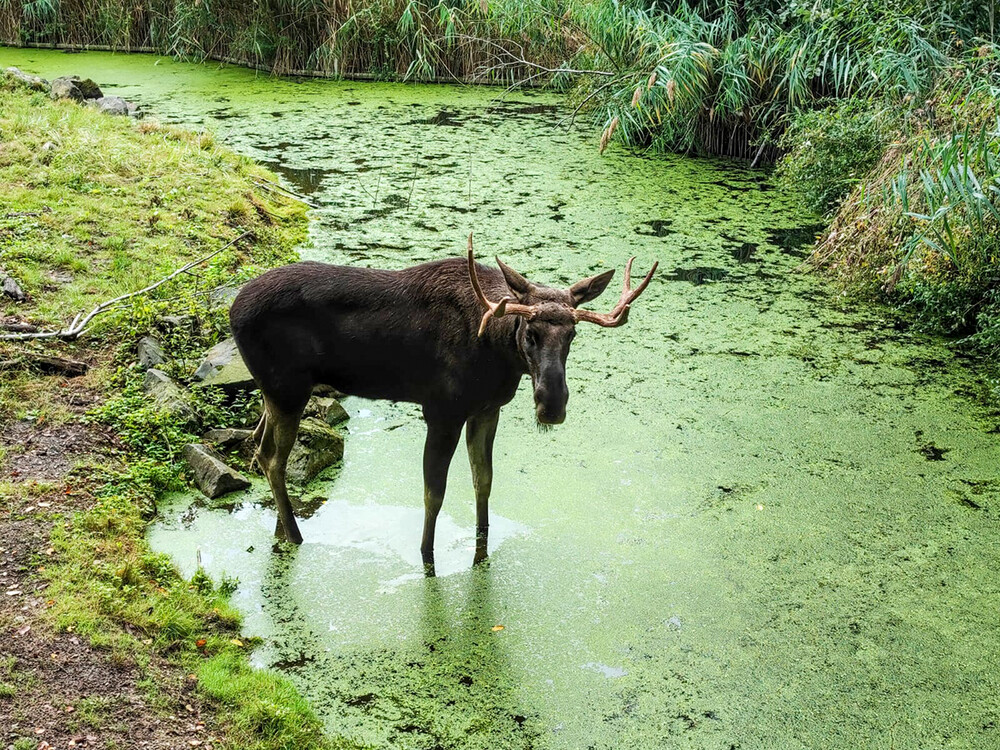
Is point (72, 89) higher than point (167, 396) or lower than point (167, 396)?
higher

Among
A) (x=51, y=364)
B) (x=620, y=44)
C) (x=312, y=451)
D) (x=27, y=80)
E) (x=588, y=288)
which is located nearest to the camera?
(x=588, y=288)

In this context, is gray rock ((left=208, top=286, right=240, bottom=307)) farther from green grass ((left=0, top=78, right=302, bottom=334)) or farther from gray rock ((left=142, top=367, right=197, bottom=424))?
gray rock ((left=142, top=367, right=197, bottom=424))

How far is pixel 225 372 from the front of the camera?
5078 millimetres

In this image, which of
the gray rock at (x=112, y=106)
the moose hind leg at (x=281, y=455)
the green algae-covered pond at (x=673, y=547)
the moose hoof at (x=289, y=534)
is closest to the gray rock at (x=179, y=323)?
the green algae-covered pond at (x=673, y=547)

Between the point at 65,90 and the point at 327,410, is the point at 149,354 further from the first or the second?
the point at 65,90

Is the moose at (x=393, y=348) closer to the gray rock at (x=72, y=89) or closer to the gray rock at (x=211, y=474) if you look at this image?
the gray rock at (x=211, y=474)

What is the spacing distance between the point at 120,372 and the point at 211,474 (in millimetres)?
895

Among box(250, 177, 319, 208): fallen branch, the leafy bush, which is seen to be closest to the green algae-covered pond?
box(250, 177, 319, 208): fallen branch

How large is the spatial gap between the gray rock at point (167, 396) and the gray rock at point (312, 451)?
0.53 meters

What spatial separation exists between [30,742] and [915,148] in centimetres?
562

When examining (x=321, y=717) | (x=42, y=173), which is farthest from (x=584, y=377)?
(x=42, y=173)

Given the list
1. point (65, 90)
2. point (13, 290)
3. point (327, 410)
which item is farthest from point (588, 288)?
point (65, 90)

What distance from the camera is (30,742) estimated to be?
2.92m

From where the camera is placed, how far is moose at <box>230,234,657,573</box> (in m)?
3.94
